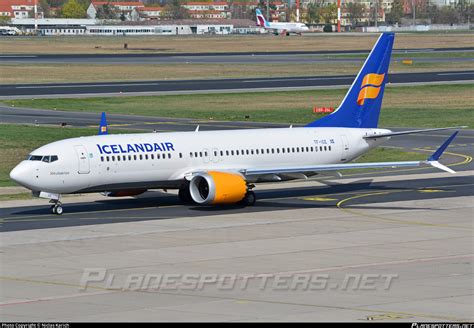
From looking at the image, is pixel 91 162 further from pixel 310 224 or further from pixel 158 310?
pixel 158 310

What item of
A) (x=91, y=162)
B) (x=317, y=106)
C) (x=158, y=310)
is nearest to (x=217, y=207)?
(x=91, y=162)

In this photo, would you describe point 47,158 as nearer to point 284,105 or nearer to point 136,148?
point 136,148

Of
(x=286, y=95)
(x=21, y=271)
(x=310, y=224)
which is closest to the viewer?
(x=21, y=271)

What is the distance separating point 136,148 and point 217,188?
4495mm

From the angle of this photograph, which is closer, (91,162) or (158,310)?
(158,310)

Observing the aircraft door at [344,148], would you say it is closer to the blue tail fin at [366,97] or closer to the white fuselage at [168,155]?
the white fuselage at [168,155]

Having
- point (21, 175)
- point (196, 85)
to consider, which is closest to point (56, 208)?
point (21, 175)

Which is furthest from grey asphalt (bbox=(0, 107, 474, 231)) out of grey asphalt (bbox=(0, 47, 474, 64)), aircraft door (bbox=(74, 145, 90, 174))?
grey asphalt (bbox=(0, 47, 474, 64))

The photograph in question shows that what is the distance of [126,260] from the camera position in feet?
140

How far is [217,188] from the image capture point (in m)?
54.8

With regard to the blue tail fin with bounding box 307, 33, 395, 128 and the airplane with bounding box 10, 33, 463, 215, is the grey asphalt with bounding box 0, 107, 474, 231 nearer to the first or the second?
the airplane with bounding box 10, 33, 463, 215

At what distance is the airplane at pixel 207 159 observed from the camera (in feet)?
176

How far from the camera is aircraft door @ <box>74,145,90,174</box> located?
53688 mm

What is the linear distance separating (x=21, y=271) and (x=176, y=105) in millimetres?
71881
